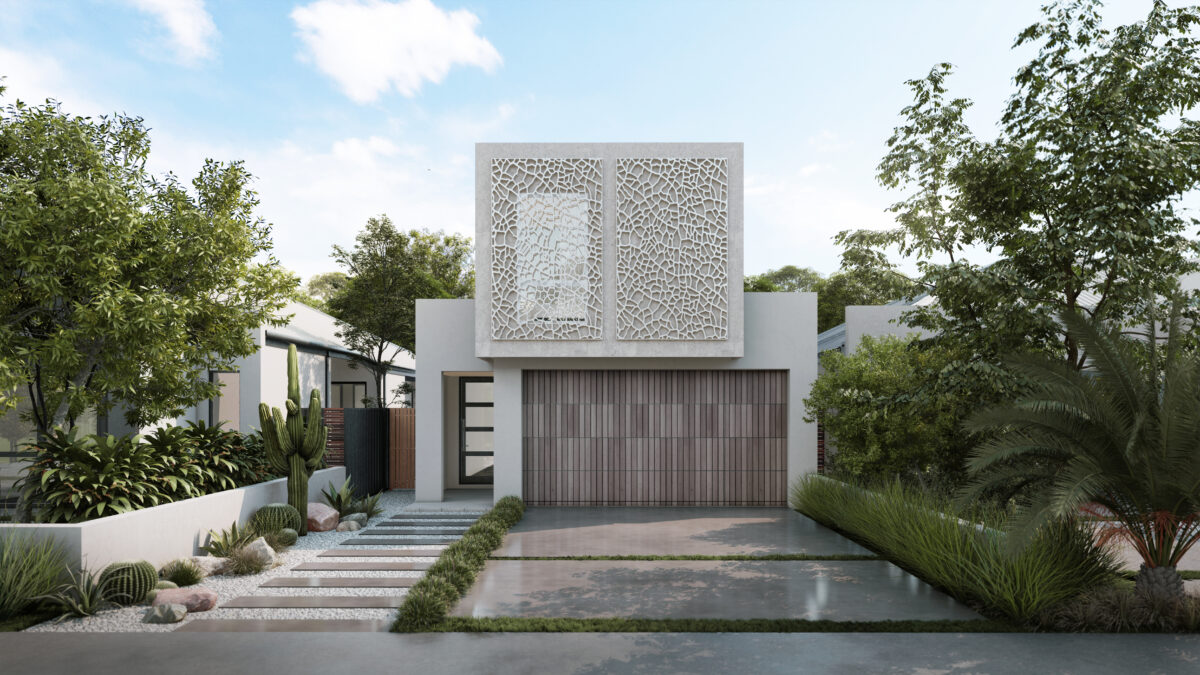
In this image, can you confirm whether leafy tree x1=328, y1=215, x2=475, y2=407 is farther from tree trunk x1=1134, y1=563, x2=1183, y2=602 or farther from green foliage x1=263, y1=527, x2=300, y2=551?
tree trunk x1=1134, y1=563, x2=1183, y2=602

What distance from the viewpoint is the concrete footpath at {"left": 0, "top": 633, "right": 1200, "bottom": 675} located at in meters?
4.89

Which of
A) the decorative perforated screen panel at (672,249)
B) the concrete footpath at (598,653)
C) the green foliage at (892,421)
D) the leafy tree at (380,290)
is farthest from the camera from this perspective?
the leafy tree at (380,290)

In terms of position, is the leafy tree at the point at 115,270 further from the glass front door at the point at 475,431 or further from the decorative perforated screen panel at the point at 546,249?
the glass front door at the point at 475,431

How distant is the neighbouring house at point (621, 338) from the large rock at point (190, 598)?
6056 mm

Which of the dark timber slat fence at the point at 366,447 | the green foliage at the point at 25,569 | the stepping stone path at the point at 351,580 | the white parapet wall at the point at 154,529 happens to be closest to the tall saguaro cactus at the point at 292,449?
the white parapet wall at the point at 154,529

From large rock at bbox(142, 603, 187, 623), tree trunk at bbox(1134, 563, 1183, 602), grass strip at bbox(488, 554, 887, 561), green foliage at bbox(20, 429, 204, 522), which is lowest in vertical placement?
grass strip at bbox(488, 554, 887, 561)

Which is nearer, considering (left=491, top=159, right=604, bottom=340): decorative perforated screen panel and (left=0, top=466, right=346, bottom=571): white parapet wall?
(left=0, top=466, right=346, bottom=571): white parapet wall

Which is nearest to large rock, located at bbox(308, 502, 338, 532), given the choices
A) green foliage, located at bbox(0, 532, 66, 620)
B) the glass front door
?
green foliage, located at bbox(0, 532, 66, 620)

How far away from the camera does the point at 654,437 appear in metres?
12.6

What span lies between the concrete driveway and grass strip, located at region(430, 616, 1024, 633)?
205mm

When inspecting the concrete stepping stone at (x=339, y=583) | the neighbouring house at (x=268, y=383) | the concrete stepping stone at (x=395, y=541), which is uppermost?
the neighbouring house at (x=268, y=383)

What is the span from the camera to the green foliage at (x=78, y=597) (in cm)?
616

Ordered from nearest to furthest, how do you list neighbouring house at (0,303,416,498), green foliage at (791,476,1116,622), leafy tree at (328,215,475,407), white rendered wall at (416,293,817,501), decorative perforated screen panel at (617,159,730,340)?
green foliage at (791,476,1116,622)
neighbouring house at (0,303,416,498)
decorative perforated screen panel at (617,159,730,340)
white rendered wall at (416,293,817,501)
leafy tree at (328,215,475,407)

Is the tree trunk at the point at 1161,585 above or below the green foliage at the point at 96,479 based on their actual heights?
below
